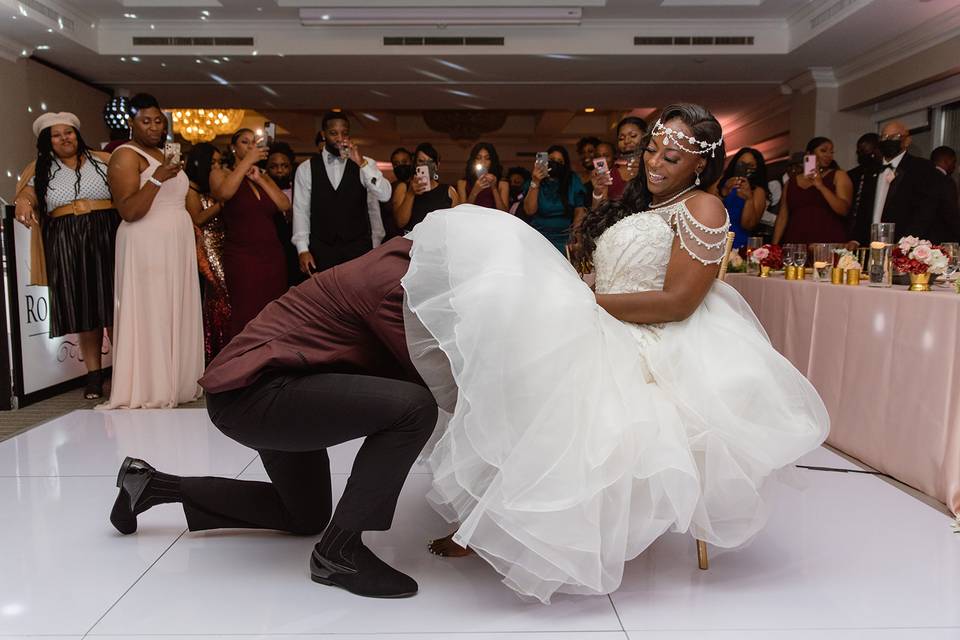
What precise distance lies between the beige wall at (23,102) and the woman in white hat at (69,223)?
257 centimetres

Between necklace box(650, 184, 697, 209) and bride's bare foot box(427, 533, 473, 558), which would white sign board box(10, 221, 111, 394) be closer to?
bride's bare foot box(427, 533, 473, 558)

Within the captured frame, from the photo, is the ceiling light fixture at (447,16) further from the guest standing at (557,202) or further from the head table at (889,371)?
the head table at (889,371)

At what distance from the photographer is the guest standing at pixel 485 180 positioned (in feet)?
15.6

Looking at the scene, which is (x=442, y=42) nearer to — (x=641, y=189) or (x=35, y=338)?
(x=35, y=338)

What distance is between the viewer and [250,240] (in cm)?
470

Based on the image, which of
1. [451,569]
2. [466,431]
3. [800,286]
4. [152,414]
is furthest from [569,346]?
[152,414]

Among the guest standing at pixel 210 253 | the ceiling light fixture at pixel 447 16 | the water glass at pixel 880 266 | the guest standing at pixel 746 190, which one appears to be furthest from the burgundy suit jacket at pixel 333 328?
the ceiling light fixture at pixel 447 16

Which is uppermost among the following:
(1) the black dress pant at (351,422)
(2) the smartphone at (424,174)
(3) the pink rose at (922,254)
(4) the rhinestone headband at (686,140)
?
(2) the smartphone at (424,174)

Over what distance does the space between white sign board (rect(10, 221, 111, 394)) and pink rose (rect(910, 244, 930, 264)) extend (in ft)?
14.0

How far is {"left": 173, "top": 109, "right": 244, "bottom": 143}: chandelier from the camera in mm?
8562

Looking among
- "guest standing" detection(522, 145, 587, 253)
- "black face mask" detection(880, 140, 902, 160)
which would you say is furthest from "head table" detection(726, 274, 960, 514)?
"black face mask" detection(880, 140, 902, 160)

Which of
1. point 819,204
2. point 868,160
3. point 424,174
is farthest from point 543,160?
point 868,160

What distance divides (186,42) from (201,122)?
2.05 m

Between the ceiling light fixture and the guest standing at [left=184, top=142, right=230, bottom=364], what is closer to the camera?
the guest standing at [left=184, top=142, right=230, bottom=364]
